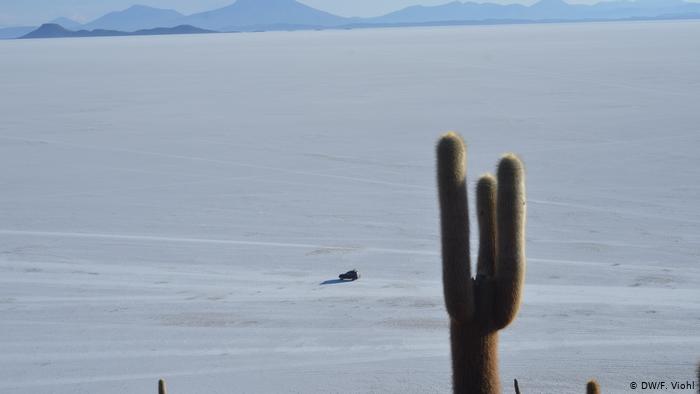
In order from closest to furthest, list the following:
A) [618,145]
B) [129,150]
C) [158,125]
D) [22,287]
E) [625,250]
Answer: [22,287]
[625,250]
[618,145]
[129,150]
[158,125]

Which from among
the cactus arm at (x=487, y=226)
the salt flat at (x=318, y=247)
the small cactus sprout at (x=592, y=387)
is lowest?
the salt flat at (x=318, y=247)

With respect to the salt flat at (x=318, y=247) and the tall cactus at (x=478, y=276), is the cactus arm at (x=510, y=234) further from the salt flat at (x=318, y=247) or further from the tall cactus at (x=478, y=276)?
the salt flat at (x=318, y=247)

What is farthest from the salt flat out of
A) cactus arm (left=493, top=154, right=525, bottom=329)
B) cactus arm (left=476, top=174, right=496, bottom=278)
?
cactus arm (left=493, top=154, right=525, bottom=329)

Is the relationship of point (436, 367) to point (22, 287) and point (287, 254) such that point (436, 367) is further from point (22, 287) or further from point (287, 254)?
point (22, 287)

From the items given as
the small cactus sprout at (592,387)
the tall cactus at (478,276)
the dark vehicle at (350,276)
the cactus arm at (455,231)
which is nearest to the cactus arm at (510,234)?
the tall cactus at (478,276)

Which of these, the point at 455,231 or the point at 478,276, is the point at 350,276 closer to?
the point at 478,276

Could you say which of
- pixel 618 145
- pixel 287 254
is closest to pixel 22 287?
pixel 287 254
